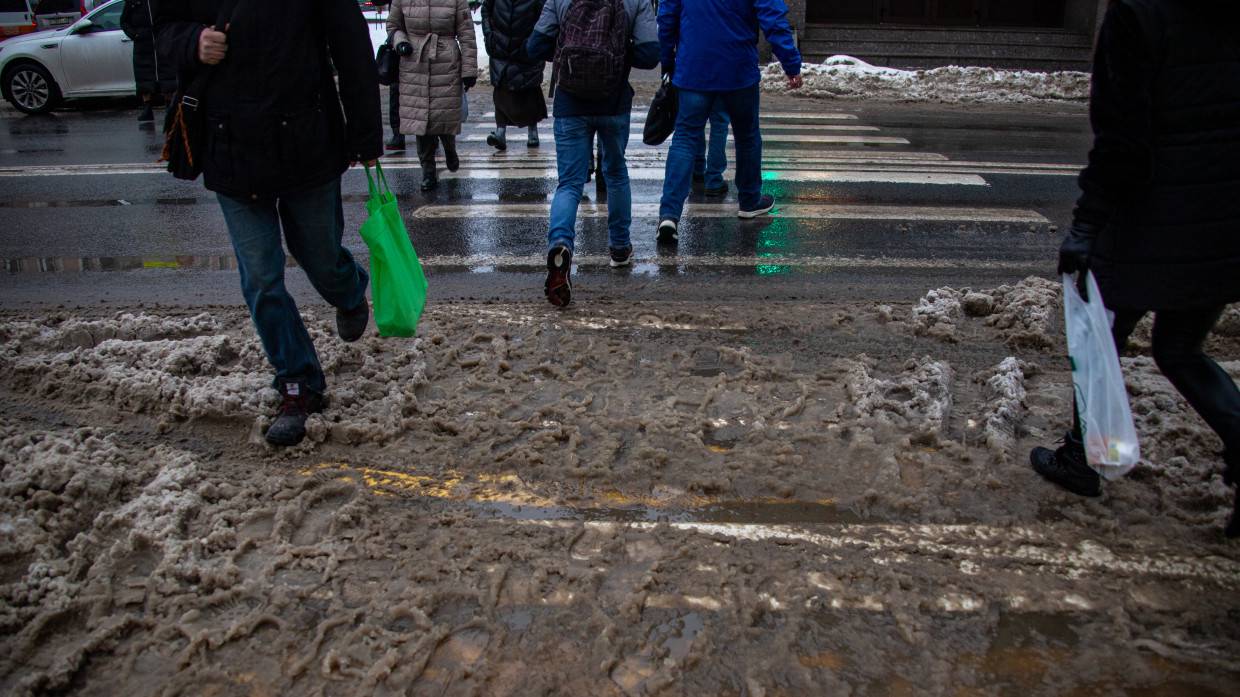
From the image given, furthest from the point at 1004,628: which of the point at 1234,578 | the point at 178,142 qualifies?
the point at 178,142

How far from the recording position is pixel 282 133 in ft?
11.6

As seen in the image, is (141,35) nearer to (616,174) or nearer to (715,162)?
(715,162)

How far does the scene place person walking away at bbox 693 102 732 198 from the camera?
796 cm

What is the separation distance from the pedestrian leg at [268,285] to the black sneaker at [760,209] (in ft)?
14.9

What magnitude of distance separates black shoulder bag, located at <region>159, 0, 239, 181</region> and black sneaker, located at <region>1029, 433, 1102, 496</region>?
3322 millimetres

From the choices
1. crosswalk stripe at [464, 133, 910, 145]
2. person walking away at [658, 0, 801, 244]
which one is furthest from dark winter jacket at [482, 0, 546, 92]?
crosswalk stripe at [464, 133, 910, 145]

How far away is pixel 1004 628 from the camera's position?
2752 millimetres

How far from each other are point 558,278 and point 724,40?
7.95ft

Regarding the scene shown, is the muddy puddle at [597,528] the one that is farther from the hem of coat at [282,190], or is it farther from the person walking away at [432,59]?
the person walking away at [432,59]

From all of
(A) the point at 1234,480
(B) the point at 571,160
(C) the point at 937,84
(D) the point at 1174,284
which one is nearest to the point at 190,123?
(B) the point at 571,160

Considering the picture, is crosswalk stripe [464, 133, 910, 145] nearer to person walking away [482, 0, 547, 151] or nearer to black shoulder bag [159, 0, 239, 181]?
person walking away [482, 0, 547, 151]

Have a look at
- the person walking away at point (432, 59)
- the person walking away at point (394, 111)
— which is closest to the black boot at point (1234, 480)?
the person walking away at point (432, 59)

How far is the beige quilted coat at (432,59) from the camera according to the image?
8.48 m

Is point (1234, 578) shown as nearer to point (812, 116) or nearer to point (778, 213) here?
point (778, 213)
